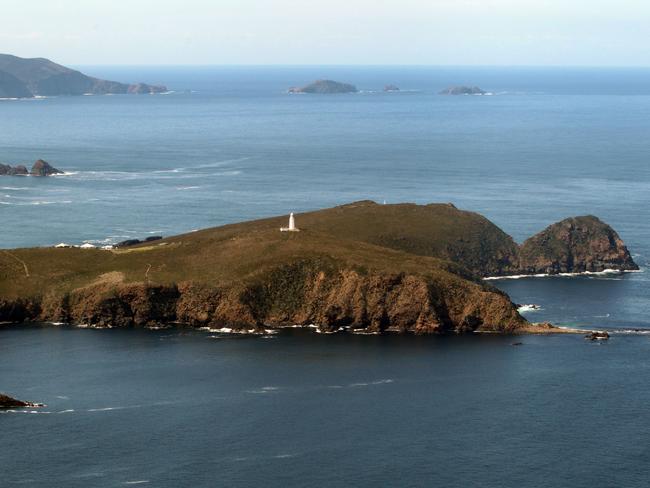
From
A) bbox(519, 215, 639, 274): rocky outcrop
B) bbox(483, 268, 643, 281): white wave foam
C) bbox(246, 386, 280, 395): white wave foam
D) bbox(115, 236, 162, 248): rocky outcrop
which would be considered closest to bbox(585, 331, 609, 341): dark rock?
bbox(483, 268, 643, 281): white wave foam

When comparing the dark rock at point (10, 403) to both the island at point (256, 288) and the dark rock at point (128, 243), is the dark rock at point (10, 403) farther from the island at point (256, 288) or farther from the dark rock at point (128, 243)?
the dark rock at point (128, 243)

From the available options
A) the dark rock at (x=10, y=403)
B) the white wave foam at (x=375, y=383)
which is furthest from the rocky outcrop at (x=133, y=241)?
the dark rock at (x=10, y=403)

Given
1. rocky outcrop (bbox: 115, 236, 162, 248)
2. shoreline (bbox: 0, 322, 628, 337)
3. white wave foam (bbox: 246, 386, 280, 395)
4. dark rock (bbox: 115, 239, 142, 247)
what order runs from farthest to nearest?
dark rock (bbox: 115, 239, 142, 247) → rocky outcrop (bbox: 115, 236, 162, 248) → shoreline (bbox: 0, 322, 628, 337) → white wave foam (bbox: 246, 386, 280, 395)

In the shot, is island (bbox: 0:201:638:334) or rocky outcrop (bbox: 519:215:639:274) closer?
island (bbox: 0:201:638:334)

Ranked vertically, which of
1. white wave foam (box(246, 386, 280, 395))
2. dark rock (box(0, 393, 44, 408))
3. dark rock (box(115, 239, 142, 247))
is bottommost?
dark rock (box(0, 393, 44, 408))

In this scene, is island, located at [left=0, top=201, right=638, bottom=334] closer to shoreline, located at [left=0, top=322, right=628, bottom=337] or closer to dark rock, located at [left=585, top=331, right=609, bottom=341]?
shoreline, located at [left=0, top=322, right=628, bottom=337]

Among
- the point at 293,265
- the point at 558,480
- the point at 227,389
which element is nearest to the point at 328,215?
the point at 293,265

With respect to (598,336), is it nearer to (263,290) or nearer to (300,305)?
(300,305)

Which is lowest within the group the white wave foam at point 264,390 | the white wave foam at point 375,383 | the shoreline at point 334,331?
the white wave foam at point 264,390
